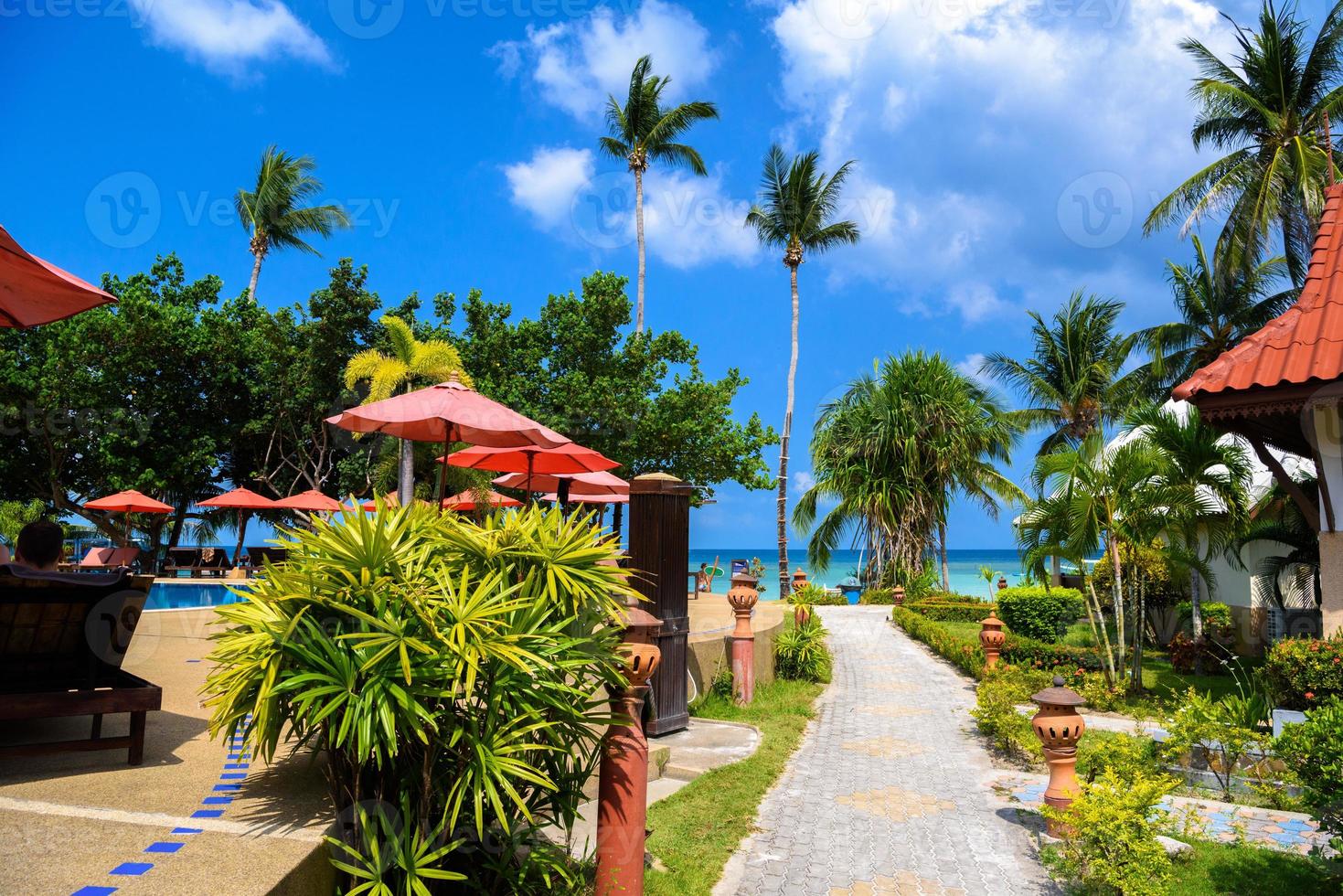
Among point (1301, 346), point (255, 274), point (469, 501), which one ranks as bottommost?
point (469, 501)

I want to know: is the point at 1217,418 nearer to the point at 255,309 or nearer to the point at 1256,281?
the point at 1256,281

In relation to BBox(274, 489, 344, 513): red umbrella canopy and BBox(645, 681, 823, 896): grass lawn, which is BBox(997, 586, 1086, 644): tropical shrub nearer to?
BBox(645, 681, 823, 896): grass lawn

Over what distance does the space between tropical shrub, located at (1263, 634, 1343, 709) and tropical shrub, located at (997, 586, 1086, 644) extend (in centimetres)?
819

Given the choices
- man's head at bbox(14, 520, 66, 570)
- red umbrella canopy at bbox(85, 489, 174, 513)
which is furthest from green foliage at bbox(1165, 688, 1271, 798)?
red umbrella canopy at bbox(85, 489, 174, 513)

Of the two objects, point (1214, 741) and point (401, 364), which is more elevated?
point (401, 364)

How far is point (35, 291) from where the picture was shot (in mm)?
4219

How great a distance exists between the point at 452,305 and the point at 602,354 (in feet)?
16.9

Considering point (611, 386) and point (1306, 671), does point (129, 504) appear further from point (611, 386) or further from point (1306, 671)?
point (1306, 671)

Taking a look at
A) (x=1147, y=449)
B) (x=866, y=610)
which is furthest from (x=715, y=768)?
(x=866, y=610)

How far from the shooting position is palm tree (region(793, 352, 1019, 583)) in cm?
2455

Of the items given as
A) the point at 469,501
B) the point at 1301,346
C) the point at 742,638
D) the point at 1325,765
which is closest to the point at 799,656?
the point at 742,638

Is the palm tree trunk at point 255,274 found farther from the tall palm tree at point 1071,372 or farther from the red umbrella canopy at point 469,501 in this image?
the tall palm tree at point 1071,372

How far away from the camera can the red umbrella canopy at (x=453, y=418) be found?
695cm

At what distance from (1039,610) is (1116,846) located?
11.7 meters
